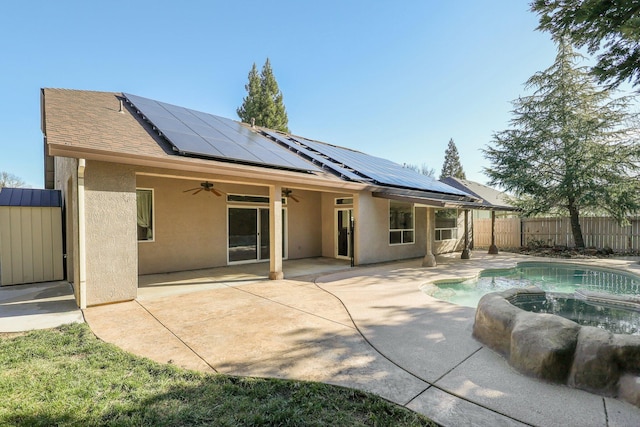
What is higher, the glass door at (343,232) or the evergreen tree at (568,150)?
the evergreen tree at (568,150)

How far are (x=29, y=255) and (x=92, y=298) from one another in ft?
13.0

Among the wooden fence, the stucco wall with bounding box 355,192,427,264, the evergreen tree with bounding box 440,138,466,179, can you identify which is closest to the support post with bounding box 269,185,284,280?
the stucco wall with bounding box 355,192,427,264

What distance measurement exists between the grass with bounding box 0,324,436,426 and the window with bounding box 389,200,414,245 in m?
9.30

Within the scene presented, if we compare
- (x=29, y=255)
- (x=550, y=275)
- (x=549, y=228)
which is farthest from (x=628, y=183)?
(x=29, y=255)

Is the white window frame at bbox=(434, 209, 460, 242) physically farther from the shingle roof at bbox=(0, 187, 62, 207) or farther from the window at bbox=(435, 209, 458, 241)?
the shingle roof at bbox=(0, 187, 62, 207)

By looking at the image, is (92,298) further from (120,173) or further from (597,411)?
(597,411)

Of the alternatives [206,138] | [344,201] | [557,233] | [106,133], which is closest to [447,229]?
[557,233]

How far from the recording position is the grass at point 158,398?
2.35 m

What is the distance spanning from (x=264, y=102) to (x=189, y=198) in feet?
67.9

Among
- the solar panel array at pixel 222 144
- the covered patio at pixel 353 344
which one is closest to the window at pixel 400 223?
the solar panel array at pixel 222 144

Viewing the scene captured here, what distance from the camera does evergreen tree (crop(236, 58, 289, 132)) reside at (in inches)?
1075

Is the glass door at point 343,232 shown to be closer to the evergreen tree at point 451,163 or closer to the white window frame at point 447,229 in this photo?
the white window frame at point 447,229

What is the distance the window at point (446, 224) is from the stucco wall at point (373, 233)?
3122 millimetres

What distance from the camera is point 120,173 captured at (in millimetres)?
5645
